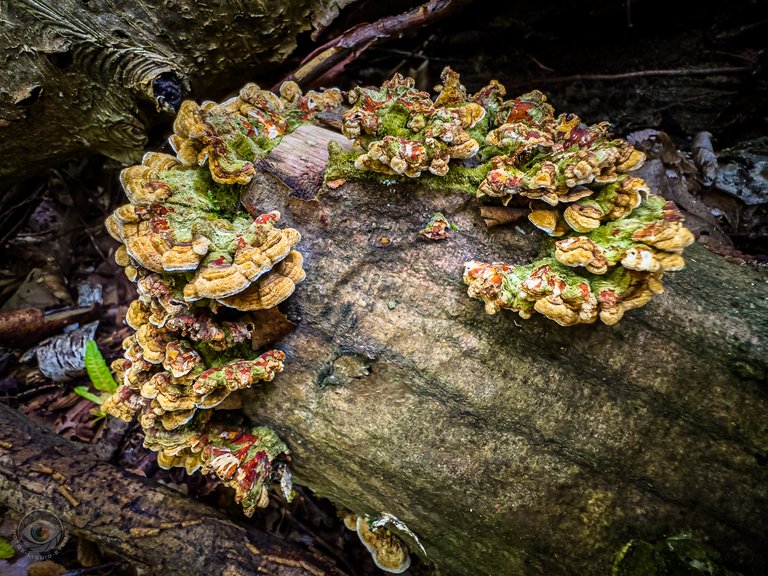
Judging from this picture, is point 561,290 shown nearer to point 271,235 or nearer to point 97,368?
point 271,235

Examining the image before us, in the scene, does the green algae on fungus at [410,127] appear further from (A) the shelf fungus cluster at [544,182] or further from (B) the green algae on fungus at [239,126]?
(B) the green algae on fungus at [239,126]

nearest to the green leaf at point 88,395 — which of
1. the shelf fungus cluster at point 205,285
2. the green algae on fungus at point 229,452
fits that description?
the shelf fungus cluster at point 205,285

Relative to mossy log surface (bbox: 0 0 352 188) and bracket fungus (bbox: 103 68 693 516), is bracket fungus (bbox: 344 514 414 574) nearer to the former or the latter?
bracket fungus (bbox: 103 68 693 516)

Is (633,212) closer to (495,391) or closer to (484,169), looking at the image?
(484,169)

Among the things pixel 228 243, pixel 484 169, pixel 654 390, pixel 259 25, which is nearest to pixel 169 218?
pixel 228 243

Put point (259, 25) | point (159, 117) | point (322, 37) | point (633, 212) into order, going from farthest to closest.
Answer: point (322, 37)
point (159, 117)
point (259, 25)
point (633, 212)

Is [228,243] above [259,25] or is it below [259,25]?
below
